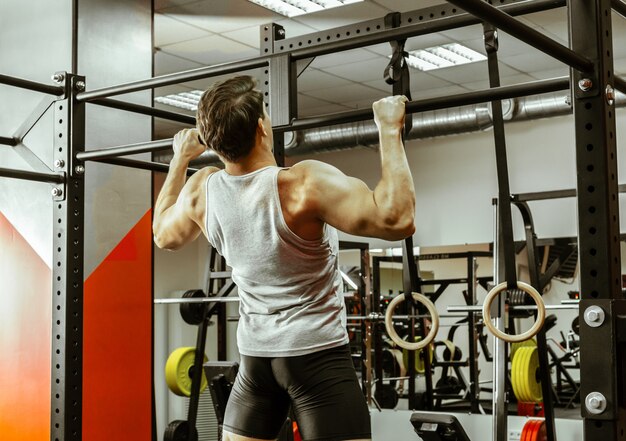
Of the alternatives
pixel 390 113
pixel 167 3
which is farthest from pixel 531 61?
pixel 390 113

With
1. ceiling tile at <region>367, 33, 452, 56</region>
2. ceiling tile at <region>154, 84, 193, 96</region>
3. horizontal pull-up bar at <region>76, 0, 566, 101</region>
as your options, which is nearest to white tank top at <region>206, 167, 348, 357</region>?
horizontal pull-up bar at <region>76, 0, 566, 101</region>

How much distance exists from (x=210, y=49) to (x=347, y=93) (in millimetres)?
2113

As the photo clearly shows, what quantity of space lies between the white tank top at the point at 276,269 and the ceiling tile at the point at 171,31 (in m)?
4.74

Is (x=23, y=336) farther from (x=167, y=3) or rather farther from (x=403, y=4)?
(x=403, y=4)

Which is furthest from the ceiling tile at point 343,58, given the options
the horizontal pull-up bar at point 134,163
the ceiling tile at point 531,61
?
the horizontal pull-up bar at point 134,163

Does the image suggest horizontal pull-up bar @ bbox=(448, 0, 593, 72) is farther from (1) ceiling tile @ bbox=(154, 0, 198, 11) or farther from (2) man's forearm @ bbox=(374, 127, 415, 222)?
(1) ceiling tile @ bbox=(154, 0, 198, 11)

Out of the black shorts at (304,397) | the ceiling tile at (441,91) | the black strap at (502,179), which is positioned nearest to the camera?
the black shorts at (304,397)

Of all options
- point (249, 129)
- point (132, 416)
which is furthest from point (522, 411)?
point (249, 129)

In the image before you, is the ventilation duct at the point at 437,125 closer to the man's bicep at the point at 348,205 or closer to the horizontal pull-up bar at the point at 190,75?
the horizontal pull-up bar at the point at 190,75

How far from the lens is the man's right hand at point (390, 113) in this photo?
2.02 m

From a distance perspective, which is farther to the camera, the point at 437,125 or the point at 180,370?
the point at 437,125

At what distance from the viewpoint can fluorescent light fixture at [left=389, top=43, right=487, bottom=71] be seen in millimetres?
7602

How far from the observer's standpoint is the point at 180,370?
7.18 m

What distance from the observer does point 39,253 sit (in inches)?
183
